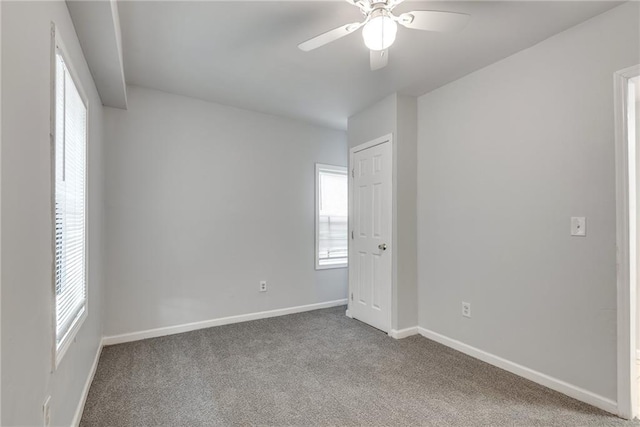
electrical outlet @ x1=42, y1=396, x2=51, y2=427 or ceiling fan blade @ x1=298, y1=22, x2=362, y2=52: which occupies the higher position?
ceiling fan blade @ x1=298, y1=22, x2=362, y2=52

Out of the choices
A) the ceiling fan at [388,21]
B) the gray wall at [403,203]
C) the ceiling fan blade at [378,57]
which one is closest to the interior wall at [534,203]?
the gray wall at [403,203]

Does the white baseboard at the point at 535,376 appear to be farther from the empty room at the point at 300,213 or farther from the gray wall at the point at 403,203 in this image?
the gray wall at the point at 403,203

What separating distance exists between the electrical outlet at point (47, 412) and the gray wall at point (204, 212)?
184 centimetres

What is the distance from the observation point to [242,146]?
365 centimetres

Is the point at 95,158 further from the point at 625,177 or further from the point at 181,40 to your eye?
the point at 625,177

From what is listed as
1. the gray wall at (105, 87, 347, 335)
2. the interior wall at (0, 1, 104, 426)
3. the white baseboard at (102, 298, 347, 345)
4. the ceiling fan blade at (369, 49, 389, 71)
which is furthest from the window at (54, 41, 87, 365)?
the ceiling fan blade at (369, 49, 389, 71)

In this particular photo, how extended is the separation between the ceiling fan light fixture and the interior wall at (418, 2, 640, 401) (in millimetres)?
1358

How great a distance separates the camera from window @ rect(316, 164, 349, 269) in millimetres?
4215

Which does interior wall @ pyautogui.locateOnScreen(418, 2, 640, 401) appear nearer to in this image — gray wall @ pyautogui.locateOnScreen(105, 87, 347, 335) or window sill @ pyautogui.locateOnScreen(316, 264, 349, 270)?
window sill @ pyautogui.locateOnScreen(316, 264, 349, 270)

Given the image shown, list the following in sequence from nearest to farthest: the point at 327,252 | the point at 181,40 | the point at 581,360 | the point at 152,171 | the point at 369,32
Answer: the point at 369,32, the point at 581,360, the point at 181,40, the point at 152,171, the point at 327,252

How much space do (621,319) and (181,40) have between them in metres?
3.34

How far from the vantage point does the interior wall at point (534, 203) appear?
1974mm

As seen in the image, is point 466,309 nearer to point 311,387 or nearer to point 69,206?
point 311,387

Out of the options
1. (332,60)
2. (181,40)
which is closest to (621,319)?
(332,60)
